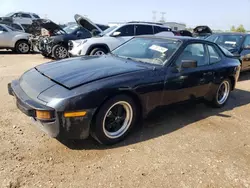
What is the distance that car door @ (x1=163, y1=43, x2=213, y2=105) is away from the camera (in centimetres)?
382

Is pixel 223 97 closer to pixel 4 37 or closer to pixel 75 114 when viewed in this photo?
pixel 75 114

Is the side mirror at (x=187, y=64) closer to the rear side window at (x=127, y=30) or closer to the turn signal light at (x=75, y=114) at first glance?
the turn signal light at (x=75, y=114)

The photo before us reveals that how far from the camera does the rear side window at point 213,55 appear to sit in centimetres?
474

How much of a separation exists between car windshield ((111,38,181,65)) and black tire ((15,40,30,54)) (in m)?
10.1

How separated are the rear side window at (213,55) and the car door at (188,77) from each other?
129mm

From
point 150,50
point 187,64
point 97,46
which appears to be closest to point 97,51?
point 97,46

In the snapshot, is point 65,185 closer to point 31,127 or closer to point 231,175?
point 31,127

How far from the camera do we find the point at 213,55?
4828mm

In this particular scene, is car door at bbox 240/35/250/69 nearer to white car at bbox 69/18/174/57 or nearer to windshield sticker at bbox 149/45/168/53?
white car at bbox 69/18/174/57

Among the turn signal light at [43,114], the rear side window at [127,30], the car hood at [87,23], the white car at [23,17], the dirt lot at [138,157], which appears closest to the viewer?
the dirt lot at [138,157]

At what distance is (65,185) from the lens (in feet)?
8.28

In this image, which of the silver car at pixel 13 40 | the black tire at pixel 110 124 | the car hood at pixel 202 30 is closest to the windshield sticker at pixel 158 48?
the black tire at pixel 110 124

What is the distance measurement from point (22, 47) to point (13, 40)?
55 centimetres

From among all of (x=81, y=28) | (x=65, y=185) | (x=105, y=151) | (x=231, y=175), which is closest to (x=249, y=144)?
(x=231, y=175)
